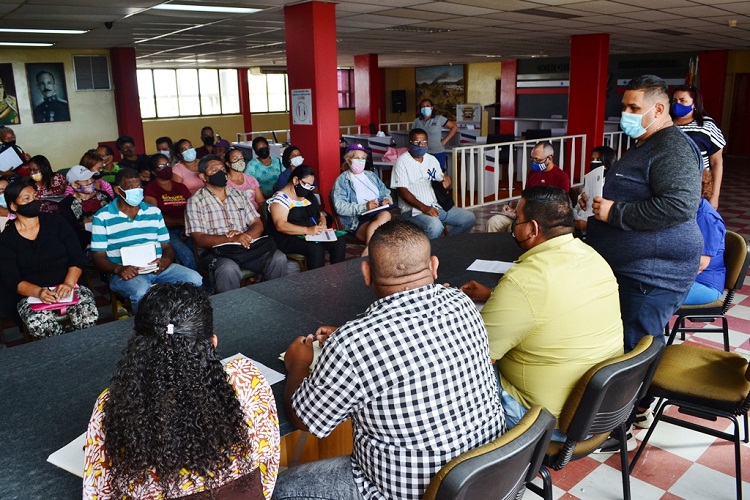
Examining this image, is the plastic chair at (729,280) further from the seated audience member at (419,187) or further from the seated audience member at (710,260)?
the seated audience member at (419,187)

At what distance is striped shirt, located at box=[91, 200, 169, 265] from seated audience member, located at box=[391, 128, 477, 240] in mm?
2245

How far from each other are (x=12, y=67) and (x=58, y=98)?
80 cm

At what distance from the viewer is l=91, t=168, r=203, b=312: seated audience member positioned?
366cm

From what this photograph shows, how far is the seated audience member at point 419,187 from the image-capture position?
5.32m

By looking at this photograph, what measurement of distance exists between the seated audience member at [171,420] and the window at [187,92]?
57.0 ft

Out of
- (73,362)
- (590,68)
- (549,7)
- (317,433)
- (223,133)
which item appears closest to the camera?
(317,433)

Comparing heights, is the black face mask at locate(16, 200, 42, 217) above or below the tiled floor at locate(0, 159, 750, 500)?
above

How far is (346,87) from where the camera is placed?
2147 centimetres

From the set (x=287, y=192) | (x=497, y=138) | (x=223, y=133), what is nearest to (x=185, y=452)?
(x=287, y=192)

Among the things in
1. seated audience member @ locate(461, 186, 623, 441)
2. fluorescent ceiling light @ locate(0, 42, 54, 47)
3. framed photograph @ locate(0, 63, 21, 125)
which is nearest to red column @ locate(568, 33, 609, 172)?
seated audience member @ locate(461, 186, 623, 441)

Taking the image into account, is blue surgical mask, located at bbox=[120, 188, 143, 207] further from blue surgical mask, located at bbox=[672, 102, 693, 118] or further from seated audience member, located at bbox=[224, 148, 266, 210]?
blue surgical mask, located at bbox=[672, 102, 693, 118]

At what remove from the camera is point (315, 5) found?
18.6 ft

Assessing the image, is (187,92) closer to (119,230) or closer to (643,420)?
(119,230)

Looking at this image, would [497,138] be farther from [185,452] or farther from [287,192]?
[185,452]
